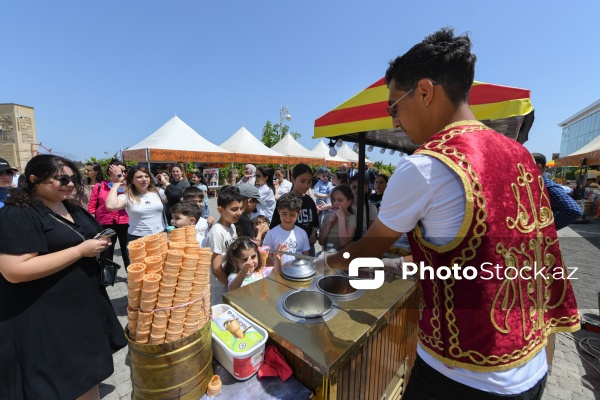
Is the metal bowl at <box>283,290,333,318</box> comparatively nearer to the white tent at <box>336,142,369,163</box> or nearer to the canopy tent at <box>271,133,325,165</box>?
the canopy tent at <box>271,133,325,165</box>

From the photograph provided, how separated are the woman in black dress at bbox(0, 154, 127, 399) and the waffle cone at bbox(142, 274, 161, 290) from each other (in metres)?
0.95

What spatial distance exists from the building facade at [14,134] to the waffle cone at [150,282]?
1235 inches

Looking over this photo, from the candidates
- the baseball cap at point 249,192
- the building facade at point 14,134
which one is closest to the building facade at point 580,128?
the baseball cap at point 249,192

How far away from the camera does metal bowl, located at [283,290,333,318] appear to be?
149 cm

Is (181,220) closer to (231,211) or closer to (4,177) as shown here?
(231,211)

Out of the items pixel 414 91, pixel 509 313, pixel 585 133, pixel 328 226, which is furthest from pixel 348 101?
pixel 585 133

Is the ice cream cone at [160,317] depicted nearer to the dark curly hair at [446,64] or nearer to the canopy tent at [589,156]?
the dark curly hair at [446,64]

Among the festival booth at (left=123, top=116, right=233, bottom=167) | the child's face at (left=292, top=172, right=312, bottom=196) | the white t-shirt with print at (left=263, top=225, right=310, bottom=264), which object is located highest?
the festival booth at (left=123, top=116, right=233, bottom=167)

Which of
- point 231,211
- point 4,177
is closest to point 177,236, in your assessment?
point 231,211

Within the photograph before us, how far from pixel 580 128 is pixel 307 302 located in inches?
2649

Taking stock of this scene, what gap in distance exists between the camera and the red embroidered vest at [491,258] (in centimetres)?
84

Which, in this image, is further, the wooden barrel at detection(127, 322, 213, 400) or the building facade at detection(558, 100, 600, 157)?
the building facade at detection(558, 100, 600, 157)

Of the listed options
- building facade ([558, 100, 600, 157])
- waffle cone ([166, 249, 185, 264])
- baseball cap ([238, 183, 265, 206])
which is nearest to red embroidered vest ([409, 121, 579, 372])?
waffle cone ([166, 249, 185, 264])

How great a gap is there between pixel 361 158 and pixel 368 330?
283 cm
